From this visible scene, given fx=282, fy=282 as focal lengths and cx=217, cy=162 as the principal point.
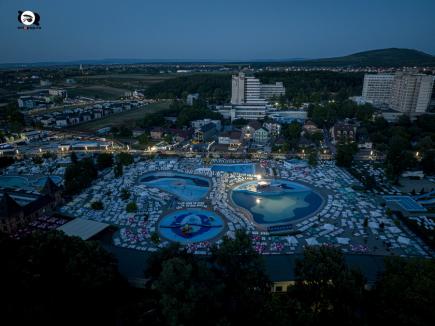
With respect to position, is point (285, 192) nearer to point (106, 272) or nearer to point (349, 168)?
point (349, 168)

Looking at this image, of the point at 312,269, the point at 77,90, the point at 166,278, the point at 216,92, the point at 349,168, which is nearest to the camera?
the point at 166,278

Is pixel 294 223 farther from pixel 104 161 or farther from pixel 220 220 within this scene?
pixel 104 161

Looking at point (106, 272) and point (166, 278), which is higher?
point (166, 278)

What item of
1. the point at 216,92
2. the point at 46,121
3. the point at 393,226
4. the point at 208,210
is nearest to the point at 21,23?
the point at 208,210

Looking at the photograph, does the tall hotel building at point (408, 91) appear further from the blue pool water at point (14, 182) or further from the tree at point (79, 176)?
the blue pool water at point (14, 182)

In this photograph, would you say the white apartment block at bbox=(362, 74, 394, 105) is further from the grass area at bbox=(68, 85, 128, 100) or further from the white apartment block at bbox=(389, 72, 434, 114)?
the grass area at bbox=(68, 85, 128, 100)

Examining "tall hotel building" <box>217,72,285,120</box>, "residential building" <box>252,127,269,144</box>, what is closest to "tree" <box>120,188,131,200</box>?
"residential building" <box>252,127,269,144</box>

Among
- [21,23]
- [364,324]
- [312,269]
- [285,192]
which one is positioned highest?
[21,23]
